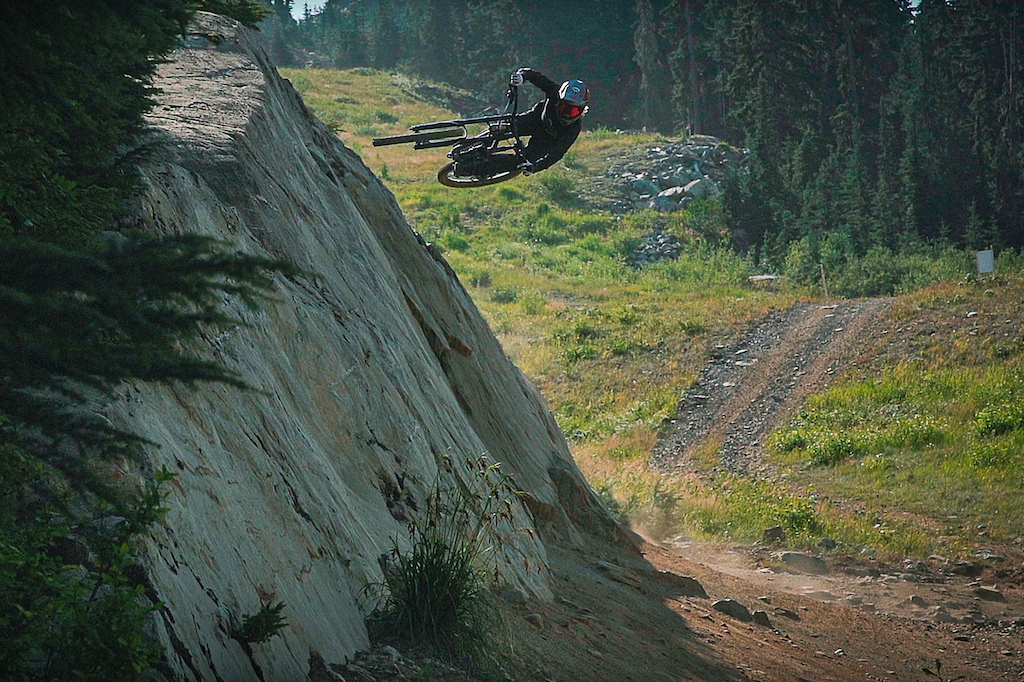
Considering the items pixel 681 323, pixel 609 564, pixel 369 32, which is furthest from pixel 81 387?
pixel 369 32

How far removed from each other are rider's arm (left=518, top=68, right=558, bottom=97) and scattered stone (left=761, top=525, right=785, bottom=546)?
8444mm

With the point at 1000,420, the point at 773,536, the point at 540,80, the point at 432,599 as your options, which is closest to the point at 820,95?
the point at 1000,420

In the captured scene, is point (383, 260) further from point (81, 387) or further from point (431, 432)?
point (81, 387)

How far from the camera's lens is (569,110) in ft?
38.6

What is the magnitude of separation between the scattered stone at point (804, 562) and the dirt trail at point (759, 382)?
4441 mm

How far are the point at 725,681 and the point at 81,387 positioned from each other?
5.79 m

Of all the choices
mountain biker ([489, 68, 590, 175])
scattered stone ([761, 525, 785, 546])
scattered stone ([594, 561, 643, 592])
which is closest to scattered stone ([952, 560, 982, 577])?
scattered stone ([761, 525, 785, 546])

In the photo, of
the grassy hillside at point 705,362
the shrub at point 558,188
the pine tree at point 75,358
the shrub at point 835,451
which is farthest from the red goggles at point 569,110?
the shrub at point 558,188

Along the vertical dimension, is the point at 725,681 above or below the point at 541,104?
below

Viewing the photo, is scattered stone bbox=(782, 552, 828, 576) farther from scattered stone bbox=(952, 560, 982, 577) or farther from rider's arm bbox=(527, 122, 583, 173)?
rider's arm bbox=(527, 122, 583, 173)

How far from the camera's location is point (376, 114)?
63.9m

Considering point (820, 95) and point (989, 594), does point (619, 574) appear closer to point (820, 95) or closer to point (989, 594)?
point (989, 594)

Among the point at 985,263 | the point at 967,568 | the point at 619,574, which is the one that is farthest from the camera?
the point at 985,263

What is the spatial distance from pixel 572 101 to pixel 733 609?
573cm
